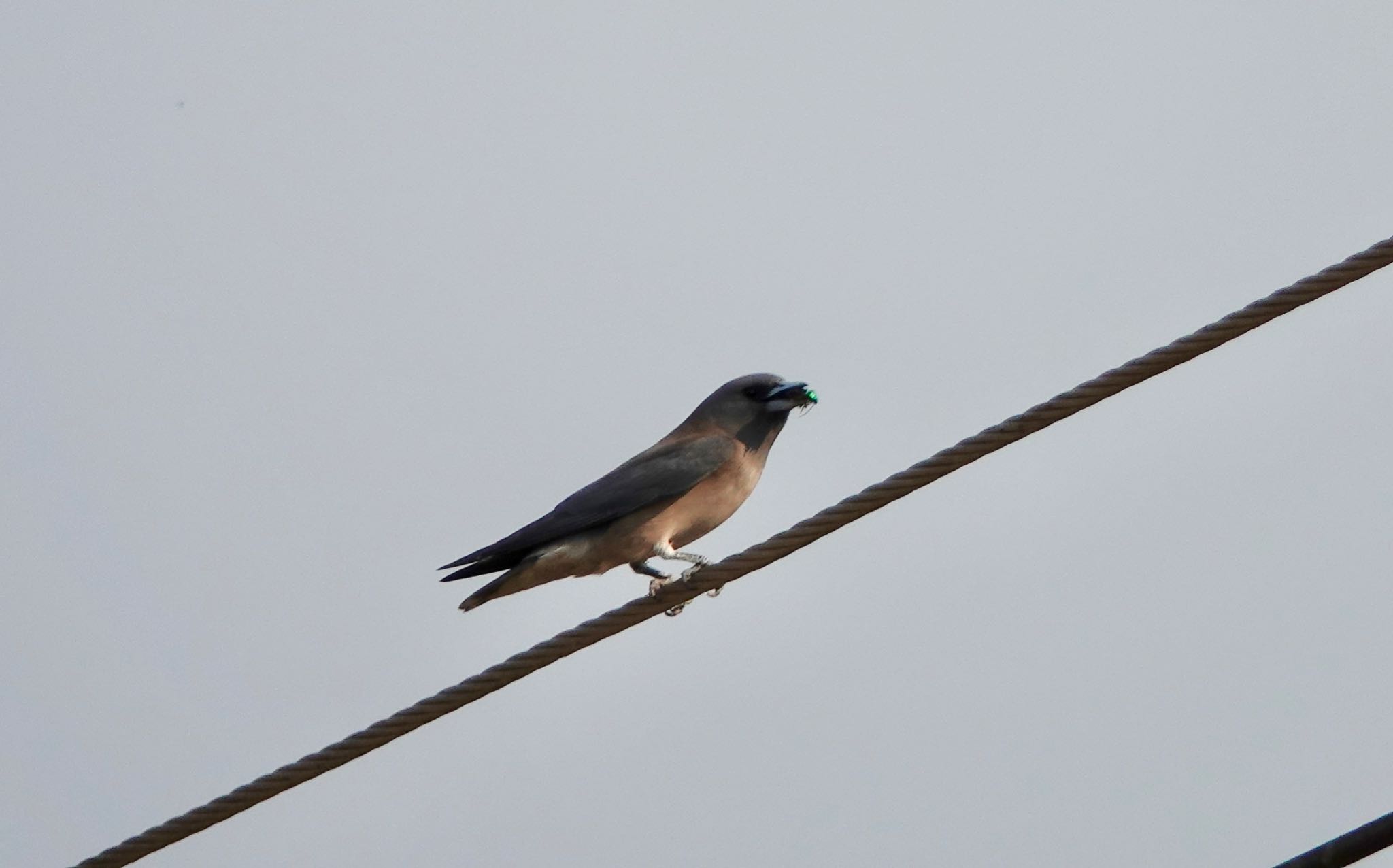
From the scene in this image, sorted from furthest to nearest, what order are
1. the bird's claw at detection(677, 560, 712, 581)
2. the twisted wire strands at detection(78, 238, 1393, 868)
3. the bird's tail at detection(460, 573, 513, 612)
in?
1. the bird's tail at detection(460, 573, 513, 612)
2. the bird's claw at detection(677, 560, 712, 581)
3. the twisted wire strands at detection(78, 238, 1393, 868)

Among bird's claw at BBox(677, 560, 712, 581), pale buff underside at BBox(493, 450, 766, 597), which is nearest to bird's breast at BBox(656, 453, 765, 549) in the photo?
pale buff underside at BBox(493, 450, 766, 597)

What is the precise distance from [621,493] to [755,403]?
0.89m

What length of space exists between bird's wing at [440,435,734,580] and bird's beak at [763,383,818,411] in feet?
1.01

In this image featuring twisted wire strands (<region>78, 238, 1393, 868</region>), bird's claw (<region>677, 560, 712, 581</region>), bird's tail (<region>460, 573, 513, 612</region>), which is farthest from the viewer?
bird's tail (<region>460, 573, 513, 612</region>)

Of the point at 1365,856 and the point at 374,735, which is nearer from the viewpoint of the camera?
the point at 1365,856

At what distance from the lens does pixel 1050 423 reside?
5176 mm

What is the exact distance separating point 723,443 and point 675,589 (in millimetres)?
1682

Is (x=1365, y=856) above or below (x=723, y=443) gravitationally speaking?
below

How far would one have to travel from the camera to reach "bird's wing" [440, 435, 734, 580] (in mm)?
7801

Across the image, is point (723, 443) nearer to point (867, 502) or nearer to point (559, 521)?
point (559, 521)

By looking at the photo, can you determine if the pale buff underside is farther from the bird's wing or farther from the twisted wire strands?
the twisted wire strands

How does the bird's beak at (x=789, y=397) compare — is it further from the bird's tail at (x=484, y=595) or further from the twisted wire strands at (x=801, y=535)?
the twisted wire strands at (x=801, y=535)

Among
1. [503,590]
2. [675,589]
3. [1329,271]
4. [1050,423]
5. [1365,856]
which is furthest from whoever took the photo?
[503,590]

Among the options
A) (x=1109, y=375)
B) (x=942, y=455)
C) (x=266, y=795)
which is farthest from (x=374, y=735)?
(x=1109, y=375)
